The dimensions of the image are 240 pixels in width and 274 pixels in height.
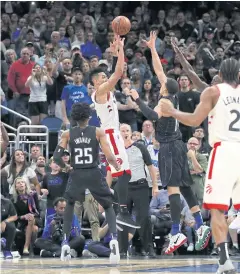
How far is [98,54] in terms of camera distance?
76.9 feet

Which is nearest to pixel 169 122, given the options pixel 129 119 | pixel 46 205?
pixel 46 205

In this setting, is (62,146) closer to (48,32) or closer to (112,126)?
(112,126)

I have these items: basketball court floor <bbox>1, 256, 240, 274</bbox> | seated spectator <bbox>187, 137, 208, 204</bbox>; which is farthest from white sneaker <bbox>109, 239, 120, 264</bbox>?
seated spectator <bbox>187, 137, 208, 204</bbox>

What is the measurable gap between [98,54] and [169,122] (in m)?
9.70

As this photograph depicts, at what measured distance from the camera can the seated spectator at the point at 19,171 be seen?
18.3 meters

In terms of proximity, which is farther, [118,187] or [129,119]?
[129,119]

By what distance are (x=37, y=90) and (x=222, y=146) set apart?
10.8 m

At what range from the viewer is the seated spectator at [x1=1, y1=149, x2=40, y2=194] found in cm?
1830

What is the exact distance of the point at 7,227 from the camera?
55.4 feet

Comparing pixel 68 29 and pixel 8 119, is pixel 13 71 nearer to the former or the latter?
pixel 8 119

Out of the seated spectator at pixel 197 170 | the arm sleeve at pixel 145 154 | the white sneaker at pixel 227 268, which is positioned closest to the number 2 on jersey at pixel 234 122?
the white sneaker at pixel 227 268

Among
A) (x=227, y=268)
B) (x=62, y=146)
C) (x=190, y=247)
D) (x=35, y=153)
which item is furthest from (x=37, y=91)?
(x=227, y=268)

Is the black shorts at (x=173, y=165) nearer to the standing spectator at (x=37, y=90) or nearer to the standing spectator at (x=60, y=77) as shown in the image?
the standing spectator at (x=37, y=90)

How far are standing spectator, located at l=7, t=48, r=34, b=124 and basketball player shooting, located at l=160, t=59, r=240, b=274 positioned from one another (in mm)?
11136
